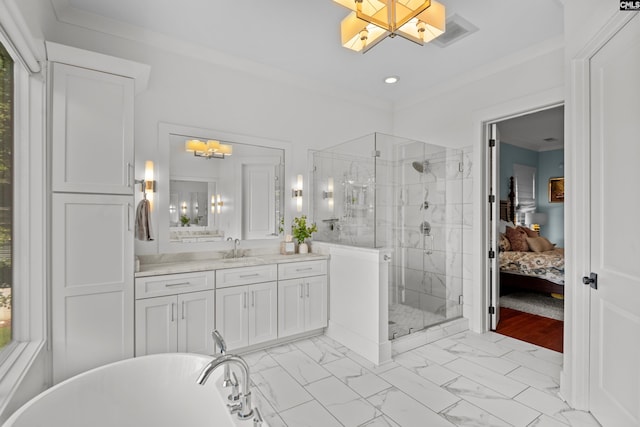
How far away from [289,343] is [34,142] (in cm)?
253

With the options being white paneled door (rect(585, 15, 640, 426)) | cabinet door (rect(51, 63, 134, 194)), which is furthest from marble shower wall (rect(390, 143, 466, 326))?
cabinet door (rect(51, 63, 134, 194))

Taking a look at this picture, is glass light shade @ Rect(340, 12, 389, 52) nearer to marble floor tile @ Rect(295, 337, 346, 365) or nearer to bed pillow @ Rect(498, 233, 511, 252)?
marble floor tile @ Rect(295, 337, 346, 365)

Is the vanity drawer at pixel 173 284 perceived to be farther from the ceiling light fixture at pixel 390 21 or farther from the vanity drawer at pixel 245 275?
the ceiling light fixture at pixel 390 21

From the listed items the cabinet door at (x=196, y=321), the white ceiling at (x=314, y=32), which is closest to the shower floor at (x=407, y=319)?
the cabinet door at (x=196, y=321)

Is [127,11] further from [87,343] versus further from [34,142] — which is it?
[87,343]

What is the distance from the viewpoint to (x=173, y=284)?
8.23 feet

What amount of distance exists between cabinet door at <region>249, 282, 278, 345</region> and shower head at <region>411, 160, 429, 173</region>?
6.00 feet

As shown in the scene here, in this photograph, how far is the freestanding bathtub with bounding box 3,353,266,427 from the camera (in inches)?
59.6

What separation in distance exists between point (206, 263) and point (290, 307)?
0.89 m

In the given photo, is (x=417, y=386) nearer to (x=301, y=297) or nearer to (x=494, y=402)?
(x=494, y=402)

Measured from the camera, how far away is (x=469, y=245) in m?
3.54

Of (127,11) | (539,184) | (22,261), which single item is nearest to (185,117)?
(127,11)

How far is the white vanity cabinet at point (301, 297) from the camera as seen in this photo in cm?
307

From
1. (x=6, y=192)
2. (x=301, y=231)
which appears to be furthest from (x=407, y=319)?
(x=6, y=192)
